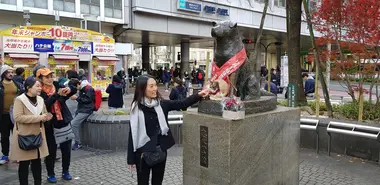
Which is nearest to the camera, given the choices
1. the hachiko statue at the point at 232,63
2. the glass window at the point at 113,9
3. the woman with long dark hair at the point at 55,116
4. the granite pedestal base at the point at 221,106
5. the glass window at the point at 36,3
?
the granite pedestal base at the point at 221,106

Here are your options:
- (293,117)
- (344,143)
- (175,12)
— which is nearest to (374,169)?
(344,143)

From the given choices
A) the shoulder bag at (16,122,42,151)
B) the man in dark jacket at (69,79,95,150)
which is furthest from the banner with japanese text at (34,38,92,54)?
the shoulder bag at (16,122,42,151)

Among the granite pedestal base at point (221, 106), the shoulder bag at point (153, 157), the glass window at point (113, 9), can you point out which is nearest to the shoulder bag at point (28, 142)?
the shoulder bag at point (153, 157)

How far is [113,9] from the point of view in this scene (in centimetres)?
2080

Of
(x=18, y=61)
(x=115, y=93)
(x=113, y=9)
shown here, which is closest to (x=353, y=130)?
(x=115, y=93)

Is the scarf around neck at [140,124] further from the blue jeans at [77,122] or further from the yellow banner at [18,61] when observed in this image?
the yellow banner at [18,61]

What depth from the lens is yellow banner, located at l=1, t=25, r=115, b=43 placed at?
14.1 m

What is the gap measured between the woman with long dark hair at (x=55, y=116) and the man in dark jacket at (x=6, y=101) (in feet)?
4.67

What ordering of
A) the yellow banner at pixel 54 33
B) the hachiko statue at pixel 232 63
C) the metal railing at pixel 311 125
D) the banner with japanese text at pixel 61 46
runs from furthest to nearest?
the banner with japanese text at pixel 61 46
the yellow banner at pixel 54 33
the metal railing at pixel 311 125
the hachiko statue at pixel 232 63

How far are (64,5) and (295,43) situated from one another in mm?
13561

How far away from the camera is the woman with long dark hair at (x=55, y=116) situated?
4.71 meters

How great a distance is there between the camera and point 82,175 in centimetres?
545

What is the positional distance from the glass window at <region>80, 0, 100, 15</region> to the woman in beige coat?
16276mm

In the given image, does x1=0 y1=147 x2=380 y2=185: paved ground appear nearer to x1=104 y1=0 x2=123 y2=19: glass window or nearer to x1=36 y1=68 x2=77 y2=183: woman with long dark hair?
x1=36 y1=68 x2=77 y2=183: woman with long dark hair
